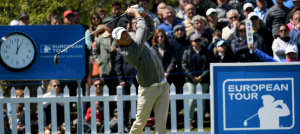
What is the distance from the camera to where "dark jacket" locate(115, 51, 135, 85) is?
738 cm

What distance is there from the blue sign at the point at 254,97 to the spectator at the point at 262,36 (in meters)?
2.20

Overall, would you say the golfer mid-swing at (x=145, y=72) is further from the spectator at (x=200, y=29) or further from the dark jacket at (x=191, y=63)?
the spectator at (x=200, y=29)

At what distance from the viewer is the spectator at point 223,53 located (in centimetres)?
737

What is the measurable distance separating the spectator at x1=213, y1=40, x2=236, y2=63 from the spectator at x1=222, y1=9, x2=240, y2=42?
46 centimetres

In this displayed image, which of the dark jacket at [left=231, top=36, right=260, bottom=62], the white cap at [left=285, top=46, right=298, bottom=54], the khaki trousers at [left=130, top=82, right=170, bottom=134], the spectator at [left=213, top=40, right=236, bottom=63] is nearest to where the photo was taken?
the khaki trousers at [left=130, top=82, right=170, bottom=134]

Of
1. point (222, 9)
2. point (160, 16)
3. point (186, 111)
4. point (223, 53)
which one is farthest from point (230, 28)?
point (186, 111)

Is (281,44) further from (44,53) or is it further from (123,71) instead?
(44,53)

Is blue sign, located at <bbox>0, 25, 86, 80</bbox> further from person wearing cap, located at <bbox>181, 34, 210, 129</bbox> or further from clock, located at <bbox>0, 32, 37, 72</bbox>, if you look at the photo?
person wearing cap, located at <bbox>181, 34, 210, 129</bbox>

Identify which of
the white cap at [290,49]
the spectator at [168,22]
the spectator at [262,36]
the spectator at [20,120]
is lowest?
the spectator at [20,120]

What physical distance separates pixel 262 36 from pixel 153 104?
334cm

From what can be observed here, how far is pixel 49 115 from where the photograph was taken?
6883 millimetres

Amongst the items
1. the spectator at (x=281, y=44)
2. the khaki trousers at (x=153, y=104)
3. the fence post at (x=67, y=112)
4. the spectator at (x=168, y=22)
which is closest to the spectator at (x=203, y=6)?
the spectator at (x=168, y=22)

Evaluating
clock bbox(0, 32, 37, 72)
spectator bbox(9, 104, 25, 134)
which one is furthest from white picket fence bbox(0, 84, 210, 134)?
clock bbox(0, 32, 37, 72)

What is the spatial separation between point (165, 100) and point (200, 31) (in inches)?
121
